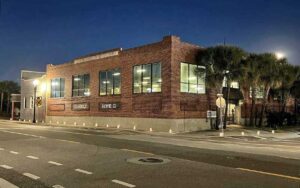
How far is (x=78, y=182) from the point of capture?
9.64m

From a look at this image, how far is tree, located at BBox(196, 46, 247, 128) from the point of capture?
113 feet

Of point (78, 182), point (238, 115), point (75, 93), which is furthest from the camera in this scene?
point (75, 93)

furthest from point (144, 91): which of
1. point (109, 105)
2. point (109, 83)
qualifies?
point (109, 83)

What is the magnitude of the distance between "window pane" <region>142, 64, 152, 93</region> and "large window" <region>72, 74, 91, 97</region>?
33.5 feet

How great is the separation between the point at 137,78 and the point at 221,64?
28.8 feet

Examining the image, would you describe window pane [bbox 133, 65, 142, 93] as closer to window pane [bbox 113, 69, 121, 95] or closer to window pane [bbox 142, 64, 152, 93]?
window pane [bbox 142, 64, 152, 93]

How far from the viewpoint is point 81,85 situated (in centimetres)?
4691

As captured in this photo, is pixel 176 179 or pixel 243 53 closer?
pixel 176 179

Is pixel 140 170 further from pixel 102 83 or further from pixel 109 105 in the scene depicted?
pixel 102 83

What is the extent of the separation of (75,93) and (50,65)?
8532 millimetres

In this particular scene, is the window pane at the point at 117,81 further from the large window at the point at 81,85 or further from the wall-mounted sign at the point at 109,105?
the large window at the point at 81,85

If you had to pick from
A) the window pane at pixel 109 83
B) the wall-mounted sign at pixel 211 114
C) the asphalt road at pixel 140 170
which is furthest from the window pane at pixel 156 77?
the asphalt road at pixel 140 170

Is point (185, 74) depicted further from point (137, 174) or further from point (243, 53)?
point (137, 174)

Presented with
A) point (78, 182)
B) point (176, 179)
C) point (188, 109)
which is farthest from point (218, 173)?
point (188, 109)
